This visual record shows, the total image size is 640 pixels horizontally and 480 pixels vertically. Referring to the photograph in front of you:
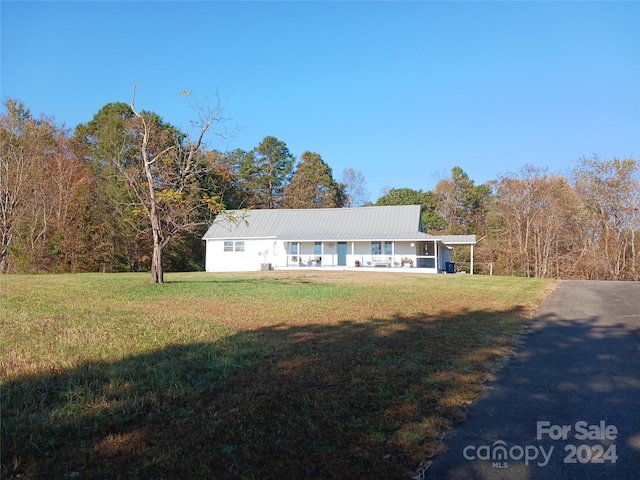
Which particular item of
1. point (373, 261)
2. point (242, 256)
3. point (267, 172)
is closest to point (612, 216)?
point (373, 261)

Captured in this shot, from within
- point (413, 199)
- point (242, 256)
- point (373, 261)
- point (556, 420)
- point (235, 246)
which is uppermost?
point (413, 199)

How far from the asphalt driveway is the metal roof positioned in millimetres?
23318

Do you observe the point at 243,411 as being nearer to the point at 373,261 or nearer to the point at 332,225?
the point at 373,261

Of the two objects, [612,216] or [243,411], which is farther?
[612,216]

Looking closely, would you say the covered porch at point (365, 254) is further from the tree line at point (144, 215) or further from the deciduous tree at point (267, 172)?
the deciduous tree at point (267, 172)

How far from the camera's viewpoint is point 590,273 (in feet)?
122

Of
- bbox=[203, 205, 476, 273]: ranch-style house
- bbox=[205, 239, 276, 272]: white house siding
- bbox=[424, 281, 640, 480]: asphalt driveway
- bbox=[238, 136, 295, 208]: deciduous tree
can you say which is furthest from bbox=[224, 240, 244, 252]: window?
bbox=[424, 281, 640, 480]: asphalt driveway

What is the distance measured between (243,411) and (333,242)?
28.6 meters

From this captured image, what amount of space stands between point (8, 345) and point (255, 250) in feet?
91.2

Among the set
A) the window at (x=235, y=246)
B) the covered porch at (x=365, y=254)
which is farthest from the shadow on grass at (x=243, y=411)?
the window at (x=235, y=246)

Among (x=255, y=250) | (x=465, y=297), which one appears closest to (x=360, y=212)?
(x=255, y=250)

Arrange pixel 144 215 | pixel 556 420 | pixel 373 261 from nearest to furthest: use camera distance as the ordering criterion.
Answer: pixel 556 420 → pixel 144 215 → pixel 373 261

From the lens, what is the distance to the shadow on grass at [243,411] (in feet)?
10.5

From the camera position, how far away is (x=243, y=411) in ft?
13.5
